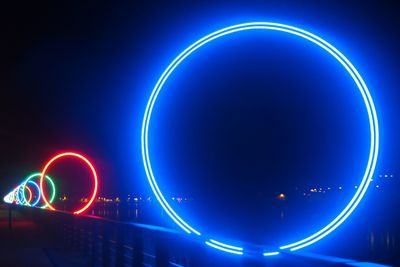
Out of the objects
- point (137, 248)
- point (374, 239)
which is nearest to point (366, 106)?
point (137, 248)

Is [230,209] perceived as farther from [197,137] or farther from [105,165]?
[105,165]

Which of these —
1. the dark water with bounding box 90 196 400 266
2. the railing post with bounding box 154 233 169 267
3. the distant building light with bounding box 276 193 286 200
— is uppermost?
the dark water with bounding box 90 196 400 266

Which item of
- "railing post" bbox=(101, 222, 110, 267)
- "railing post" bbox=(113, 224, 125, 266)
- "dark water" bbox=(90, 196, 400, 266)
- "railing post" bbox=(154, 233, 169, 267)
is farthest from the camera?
"dark water" bbox=(90, 196, 400, 266)

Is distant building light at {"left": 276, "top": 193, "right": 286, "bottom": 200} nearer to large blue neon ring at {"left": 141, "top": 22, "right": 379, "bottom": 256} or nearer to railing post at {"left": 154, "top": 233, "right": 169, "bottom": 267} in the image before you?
large blue neon ring at {"left": 141, "top": 22, "right": 379, "bottom": 256}

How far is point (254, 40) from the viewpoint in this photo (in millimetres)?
5566

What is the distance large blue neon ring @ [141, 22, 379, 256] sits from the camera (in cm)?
479

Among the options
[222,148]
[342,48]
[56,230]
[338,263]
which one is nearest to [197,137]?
[222,148]

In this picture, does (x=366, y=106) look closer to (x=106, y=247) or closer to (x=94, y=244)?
(x=106, y=247)

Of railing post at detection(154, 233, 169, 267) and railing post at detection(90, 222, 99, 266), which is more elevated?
railing post at detection(90, 222, 99, 266)

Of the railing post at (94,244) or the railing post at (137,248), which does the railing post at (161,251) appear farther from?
the railing post at (94,244)

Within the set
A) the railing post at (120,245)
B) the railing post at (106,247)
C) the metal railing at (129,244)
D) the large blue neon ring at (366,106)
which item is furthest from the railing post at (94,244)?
the large blue neon ring at (366,106)

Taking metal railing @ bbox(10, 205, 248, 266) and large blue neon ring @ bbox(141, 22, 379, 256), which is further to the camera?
metal railing @ bbox(10, 205, 248, 266)

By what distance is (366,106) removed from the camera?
496 centimetres

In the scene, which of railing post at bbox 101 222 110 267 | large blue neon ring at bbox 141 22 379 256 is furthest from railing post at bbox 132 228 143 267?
large blue neon ring at bbox 141 22 379 256
